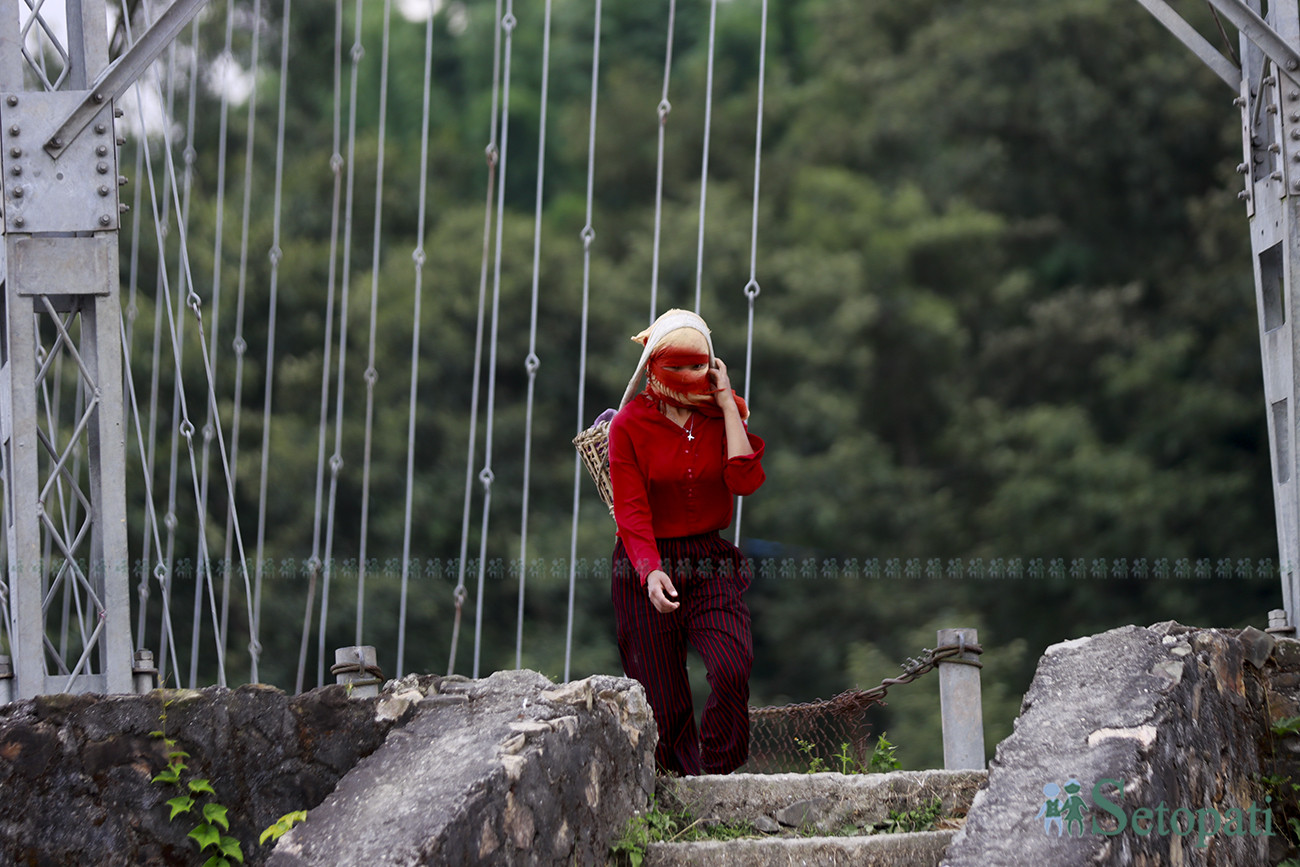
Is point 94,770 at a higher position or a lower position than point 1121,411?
lower

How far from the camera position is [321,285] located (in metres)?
11.3

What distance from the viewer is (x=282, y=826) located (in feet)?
8.92

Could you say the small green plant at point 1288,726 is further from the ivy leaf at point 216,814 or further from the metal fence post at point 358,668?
the ivy leaf at point 216,814

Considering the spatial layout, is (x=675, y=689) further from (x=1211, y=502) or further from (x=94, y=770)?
(x=1211, y=502)

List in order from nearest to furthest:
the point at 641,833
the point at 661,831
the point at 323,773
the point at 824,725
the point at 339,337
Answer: the point at 323,773 → the point at 641,833 → the point at 661,831 → the point at 824,725 → the point at 339,337

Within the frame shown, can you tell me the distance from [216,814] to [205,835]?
1.8 inches

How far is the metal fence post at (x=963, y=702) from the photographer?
403cm

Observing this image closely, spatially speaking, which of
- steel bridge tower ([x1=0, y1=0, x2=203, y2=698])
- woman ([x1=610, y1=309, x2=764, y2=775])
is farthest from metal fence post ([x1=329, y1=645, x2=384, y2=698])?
woman ([x1=610, y1=309, x2=764, y2=775])

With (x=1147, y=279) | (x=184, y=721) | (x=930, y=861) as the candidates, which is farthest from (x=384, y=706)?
(x=1147, y=279)

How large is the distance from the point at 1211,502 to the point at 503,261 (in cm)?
592

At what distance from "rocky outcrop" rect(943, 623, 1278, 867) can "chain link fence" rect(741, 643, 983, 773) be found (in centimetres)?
93

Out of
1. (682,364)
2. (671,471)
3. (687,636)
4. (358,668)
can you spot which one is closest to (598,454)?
(671,471)

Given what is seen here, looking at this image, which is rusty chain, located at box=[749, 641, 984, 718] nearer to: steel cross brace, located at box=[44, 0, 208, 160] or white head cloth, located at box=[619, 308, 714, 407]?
white head cloth, located at box=[619, 308, 714, 407]

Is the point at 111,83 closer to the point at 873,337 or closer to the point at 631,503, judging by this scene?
the point at 631,503
